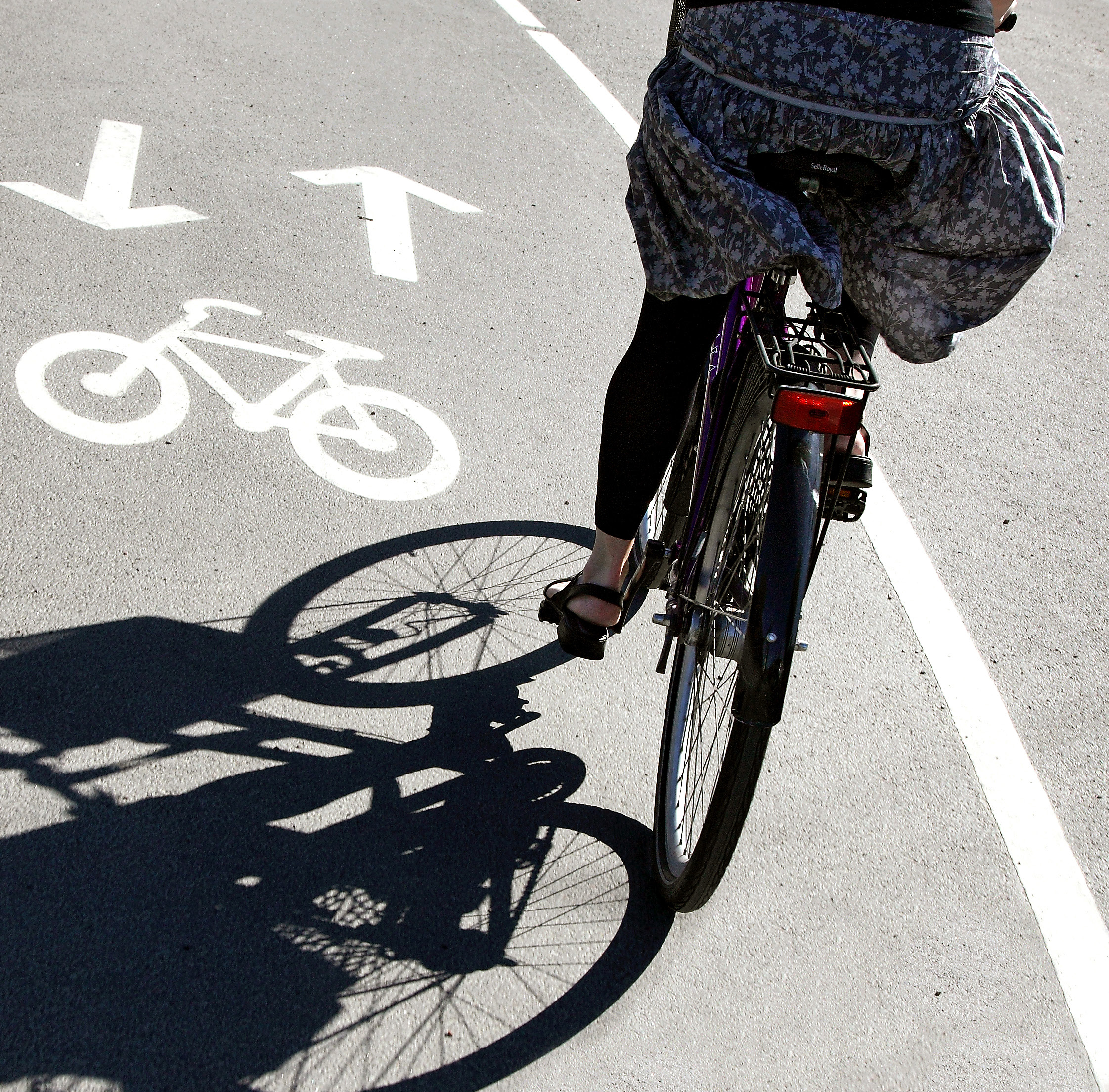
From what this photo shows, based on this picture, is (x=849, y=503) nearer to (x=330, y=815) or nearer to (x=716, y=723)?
(x=716, y=723)

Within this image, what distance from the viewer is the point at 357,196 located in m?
5.81

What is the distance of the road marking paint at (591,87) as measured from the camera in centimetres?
726

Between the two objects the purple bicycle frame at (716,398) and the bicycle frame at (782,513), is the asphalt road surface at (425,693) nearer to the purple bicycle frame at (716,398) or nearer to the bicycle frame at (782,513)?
the purple bicycle frame at (716,398)

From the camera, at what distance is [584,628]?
10.1ft

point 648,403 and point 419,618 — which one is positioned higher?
point 648,403

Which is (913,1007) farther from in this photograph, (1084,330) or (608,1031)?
(1084,330)

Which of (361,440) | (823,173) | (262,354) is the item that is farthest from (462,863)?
(262,354)

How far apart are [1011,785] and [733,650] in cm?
137

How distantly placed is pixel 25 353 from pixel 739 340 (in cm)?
272

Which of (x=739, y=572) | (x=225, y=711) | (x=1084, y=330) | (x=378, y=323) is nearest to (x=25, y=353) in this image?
(x=378, y=323)

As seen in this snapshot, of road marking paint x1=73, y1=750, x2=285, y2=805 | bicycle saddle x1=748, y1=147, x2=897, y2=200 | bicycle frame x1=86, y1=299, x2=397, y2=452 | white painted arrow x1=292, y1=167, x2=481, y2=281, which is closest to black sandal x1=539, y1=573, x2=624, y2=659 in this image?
road marking paint x1=73, y1=750, x2=285, y2=805

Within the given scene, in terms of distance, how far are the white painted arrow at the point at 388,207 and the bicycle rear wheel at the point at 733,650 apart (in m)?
2.93

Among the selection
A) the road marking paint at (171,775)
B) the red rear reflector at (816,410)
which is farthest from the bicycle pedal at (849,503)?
the road marking paint at (171,775)

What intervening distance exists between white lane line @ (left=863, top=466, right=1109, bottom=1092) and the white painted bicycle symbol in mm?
1587
